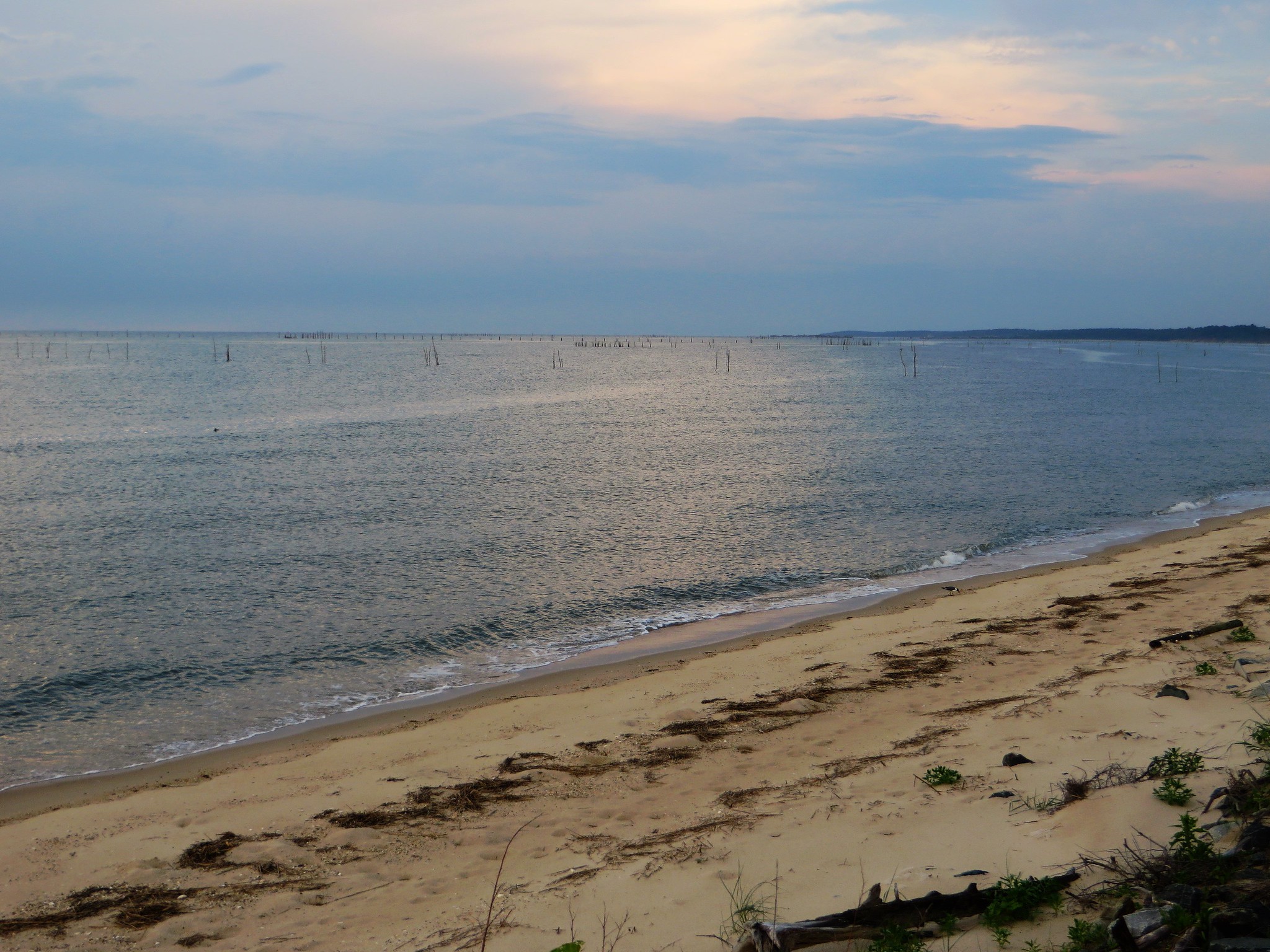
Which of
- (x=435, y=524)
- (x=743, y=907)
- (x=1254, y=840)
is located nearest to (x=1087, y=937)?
(x=1254, y=840)

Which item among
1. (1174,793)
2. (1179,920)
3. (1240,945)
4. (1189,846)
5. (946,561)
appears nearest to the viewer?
(1240,945)

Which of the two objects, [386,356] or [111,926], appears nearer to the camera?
[111,926]

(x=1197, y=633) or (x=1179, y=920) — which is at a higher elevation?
(x=1179, y=920)

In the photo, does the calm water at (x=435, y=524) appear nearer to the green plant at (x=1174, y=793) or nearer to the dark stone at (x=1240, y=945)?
the green plant at (x=1174, y=793)

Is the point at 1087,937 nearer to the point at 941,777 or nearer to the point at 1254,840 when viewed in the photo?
Answer: the point at 1254,840

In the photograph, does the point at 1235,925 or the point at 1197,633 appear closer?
the point at 1235,925

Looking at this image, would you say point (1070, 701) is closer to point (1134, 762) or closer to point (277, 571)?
point (1134, 762)

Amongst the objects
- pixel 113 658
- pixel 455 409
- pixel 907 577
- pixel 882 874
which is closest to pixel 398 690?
pixel 113 658

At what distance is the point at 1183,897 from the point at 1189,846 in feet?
2.37

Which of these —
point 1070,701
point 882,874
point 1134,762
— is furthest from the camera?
point 1070,701

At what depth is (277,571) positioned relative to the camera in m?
20.0

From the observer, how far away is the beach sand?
5.94 meters

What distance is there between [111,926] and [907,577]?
17.4 m

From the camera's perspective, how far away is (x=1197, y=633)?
11227mm
